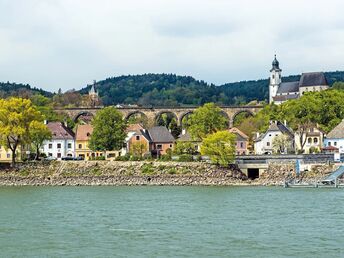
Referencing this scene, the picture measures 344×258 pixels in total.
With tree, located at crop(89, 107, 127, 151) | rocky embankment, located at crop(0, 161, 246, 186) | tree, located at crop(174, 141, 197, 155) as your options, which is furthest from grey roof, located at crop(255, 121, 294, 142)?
rocky embankment, located at crop(0, 161, 246, 186)

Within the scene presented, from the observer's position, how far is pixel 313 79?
138625 millimetres

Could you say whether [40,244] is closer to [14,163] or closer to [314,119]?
[14,163]

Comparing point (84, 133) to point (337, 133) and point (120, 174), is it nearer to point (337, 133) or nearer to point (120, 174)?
point (120, 174)

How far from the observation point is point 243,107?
114 metres

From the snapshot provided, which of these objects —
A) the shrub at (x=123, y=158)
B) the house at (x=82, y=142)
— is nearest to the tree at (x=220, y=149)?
the shrub at (x=123, y=158)

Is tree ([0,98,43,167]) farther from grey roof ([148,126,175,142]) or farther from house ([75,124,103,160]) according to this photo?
grey roof ([148,126,175,142])

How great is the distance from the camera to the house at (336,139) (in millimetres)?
74625

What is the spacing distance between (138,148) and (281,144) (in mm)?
14278

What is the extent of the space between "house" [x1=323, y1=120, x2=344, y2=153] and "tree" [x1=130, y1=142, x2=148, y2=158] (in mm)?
17824

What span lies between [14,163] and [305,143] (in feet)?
97.2

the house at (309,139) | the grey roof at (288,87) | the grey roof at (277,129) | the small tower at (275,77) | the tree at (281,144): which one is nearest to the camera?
the tree at (281,144)

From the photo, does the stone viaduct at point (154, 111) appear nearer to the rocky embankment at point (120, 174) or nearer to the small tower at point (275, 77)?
the small tower at point (275, 77)

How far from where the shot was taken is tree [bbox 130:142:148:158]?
76.8 metres

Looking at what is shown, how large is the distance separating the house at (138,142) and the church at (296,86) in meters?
54.9
